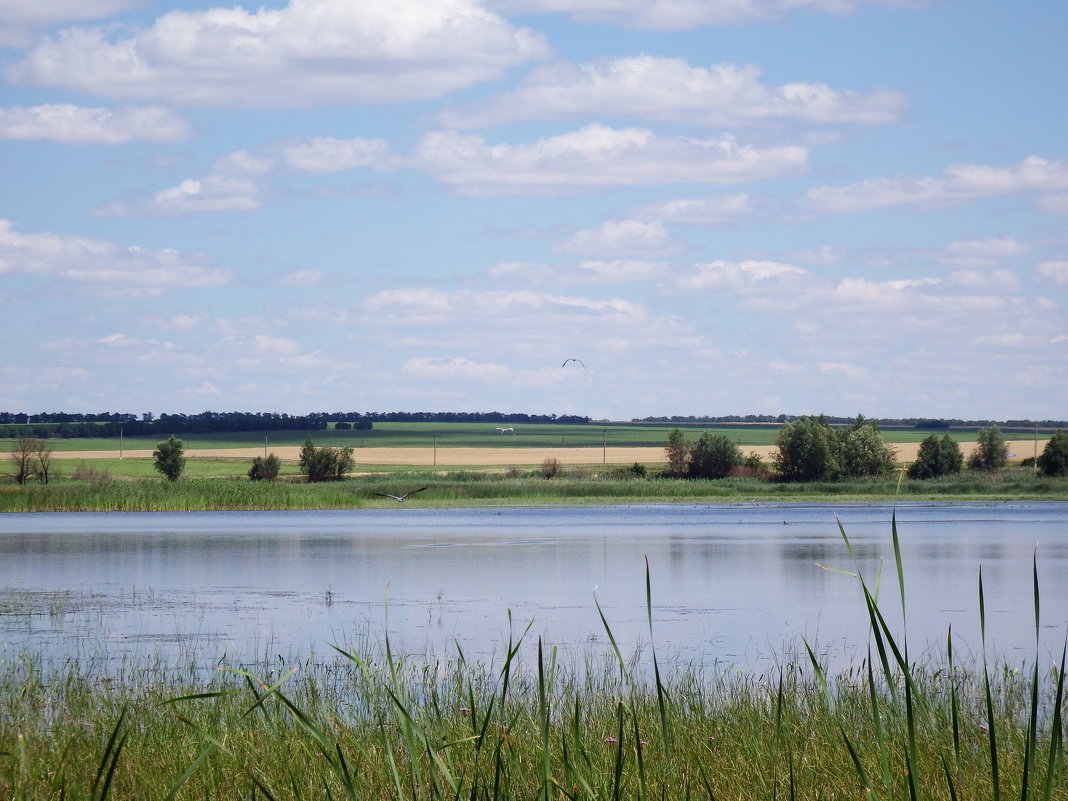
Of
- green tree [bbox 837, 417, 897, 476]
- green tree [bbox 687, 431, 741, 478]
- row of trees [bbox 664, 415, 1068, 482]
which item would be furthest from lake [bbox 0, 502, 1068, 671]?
green tree [bbox 687, 431, 741, 478]

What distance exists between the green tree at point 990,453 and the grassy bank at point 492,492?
3.86 meters

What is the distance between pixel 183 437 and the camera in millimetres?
157000

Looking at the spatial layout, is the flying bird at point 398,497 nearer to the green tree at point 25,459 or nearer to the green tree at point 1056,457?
the green tree at point 25,459

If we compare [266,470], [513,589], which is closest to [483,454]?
[266,470]

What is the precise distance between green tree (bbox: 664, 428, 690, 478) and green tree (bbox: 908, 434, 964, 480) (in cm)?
1724

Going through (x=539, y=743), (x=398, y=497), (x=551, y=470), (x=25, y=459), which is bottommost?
(x=398, y=497)

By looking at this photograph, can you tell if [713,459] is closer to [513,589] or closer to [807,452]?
[807,452]

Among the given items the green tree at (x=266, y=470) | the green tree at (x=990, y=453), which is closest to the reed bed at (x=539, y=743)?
the green tree at (x=266, y=470)

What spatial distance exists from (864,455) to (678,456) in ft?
46.8

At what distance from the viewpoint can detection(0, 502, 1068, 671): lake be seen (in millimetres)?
16656

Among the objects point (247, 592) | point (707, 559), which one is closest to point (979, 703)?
point (247, 592)

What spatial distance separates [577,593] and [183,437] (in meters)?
140

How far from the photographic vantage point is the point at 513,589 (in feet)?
81.9

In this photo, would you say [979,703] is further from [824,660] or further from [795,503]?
[795,503]
